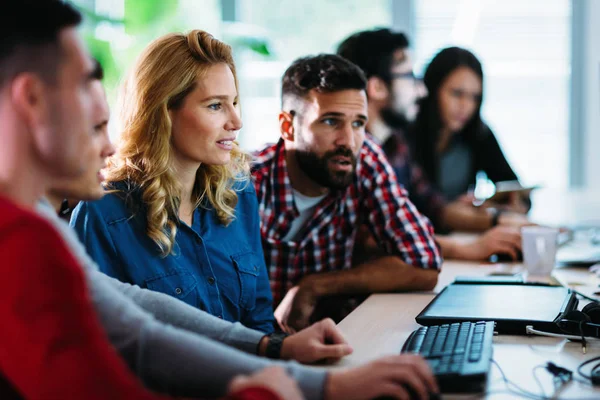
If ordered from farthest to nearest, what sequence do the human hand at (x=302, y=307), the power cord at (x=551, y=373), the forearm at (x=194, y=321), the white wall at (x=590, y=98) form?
1. the white wall at (x=590, y=98)
2. the human hand at (x=302, y=307)
3. the forearm at (x=194, y=321)
4. the power cord at (x=551, y=373)

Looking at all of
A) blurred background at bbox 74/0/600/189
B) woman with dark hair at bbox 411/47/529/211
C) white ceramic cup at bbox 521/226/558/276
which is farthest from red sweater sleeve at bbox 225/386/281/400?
blurred background at bbox 74/0/600/189

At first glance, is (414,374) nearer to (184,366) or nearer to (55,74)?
(184,366)

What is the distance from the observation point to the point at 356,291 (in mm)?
1943

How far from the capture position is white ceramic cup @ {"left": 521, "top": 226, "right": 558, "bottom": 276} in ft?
6.76

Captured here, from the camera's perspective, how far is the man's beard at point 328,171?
2.00 meters

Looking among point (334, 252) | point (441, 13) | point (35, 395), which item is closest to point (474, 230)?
point (334, 252)

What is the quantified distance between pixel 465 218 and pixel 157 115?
69.2 inches

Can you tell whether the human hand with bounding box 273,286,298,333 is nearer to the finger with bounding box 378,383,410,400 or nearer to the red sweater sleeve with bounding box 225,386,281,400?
the finger with bounding box 378,383,410,400

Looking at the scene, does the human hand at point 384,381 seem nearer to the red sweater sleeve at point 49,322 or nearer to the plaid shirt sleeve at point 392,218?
the red sweater sleeve at point 49,322

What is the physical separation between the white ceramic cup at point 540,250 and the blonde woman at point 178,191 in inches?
34.0

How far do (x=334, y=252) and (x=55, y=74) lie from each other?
1416mm

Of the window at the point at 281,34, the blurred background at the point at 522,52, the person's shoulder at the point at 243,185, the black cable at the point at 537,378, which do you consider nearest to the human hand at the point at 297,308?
the person's shoulder at the point at 243,185

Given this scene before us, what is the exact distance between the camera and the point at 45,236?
0.74 metres

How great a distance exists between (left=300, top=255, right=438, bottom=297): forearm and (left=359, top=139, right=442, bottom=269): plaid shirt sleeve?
0.04 meters
